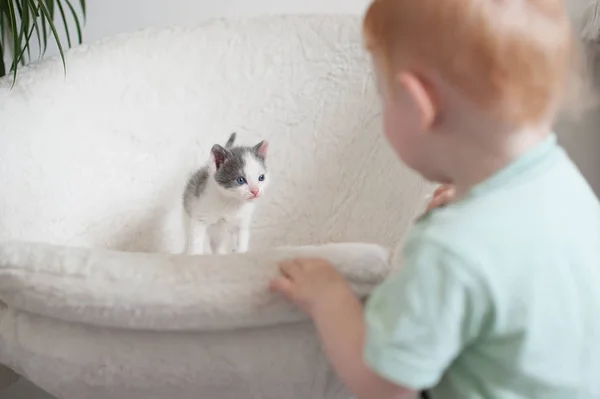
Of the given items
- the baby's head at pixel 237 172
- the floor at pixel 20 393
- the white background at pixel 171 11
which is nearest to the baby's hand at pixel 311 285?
the baby's head at pixel 237 172

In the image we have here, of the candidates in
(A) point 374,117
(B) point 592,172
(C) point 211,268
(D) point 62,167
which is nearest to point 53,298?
(C) point 211,268

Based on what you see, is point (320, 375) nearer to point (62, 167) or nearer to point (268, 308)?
point (268, 308)

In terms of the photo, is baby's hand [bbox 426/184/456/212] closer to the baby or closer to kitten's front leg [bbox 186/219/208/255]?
the baby

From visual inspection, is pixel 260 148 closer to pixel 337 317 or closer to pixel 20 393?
pixel 337 317

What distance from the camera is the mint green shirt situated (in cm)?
51

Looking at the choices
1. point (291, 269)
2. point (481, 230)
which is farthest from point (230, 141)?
point (481, 230)

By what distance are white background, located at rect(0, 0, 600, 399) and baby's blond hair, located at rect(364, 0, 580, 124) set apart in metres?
0.82

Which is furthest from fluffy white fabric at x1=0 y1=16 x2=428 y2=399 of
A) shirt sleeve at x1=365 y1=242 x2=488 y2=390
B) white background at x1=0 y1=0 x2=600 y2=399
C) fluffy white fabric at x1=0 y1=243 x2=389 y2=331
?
white background at x1=0 y1=0 x2=600 y2=399

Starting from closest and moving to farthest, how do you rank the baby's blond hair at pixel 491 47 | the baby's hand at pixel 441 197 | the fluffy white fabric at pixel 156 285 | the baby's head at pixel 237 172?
1. the baby's blond hair at pixel 491 47
2. the fluffy white fabric at pixel 156 285
3. the baby's hand at pixel 441 197
4. the baby's head at pixel 237 172

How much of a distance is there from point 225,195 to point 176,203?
0.15 metres

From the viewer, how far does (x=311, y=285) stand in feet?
1.94

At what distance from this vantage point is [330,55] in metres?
A: 1.11

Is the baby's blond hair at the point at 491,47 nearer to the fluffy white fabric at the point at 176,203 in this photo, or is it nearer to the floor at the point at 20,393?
the fluffy white fabric at the point at 176,203

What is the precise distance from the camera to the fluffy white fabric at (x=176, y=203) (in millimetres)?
606
